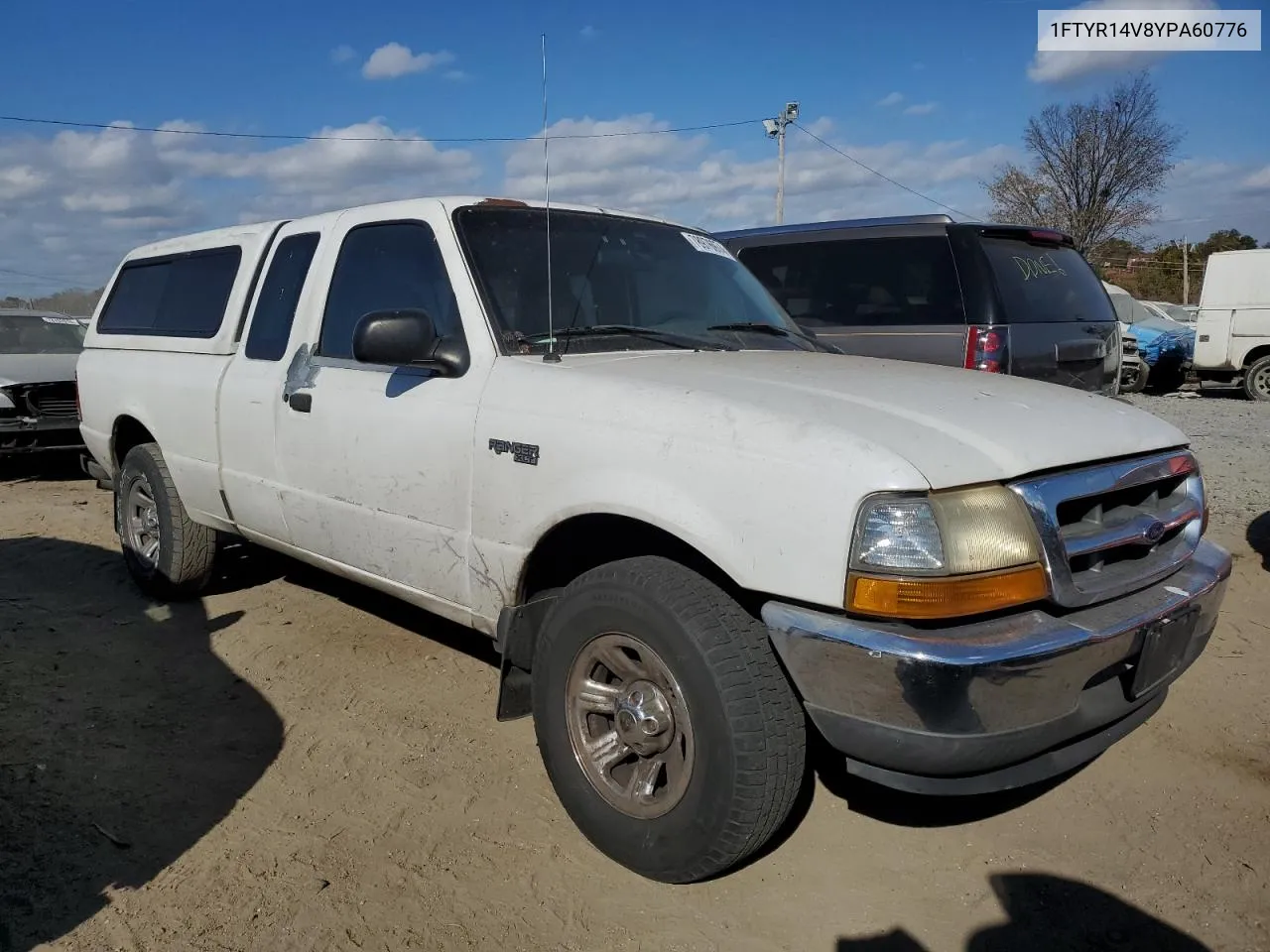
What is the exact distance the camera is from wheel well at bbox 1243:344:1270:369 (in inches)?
566

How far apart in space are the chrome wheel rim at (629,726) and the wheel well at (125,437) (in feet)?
11.8

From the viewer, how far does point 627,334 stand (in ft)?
11.1

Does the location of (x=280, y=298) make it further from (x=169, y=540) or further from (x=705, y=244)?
(x=705, y=244)

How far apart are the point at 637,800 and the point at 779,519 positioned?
97 cm

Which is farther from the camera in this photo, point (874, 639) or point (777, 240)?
point (777, 240)

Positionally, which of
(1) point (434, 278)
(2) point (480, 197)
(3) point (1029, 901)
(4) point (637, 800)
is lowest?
(3) point (1029, 901)

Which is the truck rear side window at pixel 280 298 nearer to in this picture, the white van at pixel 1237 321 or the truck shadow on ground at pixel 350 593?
the truck shadow on ground at pixel 350 593

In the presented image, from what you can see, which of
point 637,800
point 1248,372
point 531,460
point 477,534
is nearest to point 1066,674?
point 637,800

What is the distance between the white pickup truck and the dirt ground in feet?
0.92

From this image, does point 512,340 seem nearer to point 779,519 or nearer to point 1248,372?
point 779,519

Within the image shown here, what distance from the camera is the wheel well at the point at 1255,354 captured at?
566 inches

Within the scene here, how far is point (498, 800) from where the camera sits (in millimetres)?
3131

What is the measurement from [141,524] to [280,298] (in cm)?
194

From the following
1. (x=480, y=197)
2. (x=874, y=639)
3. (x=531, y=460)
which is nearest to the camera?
(x=874, y=639)
